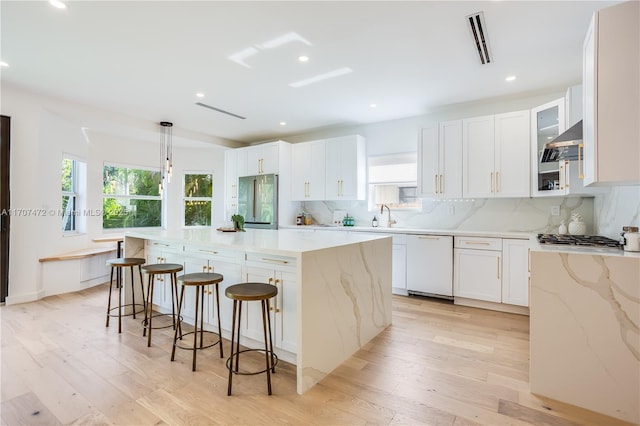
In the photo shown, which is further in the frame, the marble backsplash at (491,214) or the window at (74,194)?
the window at (74,194)

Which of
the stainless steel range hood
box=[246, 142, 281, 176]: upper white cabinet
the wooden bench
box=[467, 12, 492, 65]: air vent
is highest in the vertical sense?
box=[467, 12, 492, 65]: air vent

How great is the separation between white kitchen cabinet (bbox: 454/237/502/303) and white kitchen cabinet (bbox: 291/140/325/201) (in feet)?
7.86

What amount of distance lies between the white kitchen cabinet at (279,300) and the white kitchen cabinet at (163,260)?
110 centimetres

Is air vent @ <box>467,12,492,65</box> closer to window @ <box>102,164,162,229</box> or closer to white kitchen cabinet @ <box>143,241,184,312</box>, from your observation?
white kitchen cabinet @ <box>143,241,184,312</box>

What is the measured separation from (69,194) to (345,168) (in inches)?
180

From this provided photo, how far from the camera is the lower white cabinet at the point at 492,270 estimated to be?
345cm

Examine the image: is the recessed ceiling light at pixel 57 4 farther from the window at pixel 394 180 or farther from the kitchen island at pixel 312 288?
the window at pixel 394 180

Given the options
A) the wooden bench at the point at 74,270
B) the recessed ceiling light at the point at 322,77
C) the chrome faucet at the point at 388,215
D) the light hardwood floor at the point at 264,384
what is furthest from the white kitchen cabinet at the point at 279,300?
the wooden bench at the point at 74,270

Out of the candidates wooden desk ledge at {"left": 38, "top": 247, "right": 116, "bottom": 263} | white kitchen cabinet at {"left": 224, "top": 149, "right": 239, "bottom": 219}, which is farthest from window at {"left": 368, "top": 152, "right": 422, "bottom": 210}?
wooden desk ledge at {"left": 38, "top": 247, "right": 116, "bottom": 263}

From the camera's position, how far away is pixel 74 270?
14.4 feet

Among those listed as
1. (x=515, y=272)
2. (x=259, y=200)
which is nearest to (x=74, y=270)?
(x=259, y=200)

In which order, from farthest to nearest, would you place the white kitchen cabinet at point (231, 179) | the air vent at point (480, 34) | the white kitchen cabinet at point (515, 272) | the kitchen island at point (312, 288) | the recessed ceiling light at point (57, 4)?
the white kitchen cabinet at point (231, 179) < the white kitchen cabinet at point (515, 272) < the air vent at point (480, 34) < the recessed ceiling light at point (57, 4) < the kitchen island at point (312, 288)

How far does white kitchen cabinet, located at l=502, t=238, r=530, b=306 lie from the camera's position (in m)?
3.43

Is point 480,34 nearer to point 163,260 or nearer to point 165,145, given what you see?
point 163,260
